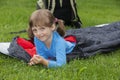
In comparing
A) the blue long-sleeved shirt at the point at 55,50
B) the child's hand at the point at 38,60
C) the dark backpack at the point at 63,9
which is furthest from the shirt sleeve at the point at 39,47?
the dark backpack at the point at 63,9

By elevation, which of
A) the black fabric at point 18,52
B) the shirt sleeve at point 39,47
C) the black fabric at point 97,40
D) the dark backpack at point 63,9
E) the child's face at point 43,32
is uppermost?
Answer: the child's face at point 43,32

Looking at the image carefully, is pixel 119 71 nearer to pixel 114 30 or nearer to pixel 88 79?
pixel 88 79

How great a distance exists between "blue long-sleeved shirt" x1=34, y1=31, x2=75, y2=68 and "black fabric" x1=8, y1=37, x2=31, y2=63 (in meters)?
0.16

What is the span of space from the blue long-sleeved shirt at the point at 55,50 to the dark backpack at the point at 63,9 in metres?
2.80

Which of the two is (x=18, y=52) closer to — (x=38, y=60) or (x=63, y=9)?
(x=38, y=60)

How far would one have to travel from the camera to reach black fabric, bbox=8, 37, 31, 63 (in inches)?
184

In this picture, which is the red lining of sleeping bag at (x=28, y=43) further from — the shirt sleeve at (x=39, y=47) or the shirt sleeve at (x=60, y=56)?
the shirt sleeve at (x=60, y=56)

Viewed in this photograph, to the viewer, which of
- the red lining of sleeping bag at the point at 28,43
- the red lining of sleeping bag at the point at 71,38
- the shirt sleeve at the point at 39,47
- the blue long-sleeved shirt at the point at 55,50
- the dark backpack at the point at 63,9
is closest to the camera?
the blue long-sleeved shirt at the point at 55,50

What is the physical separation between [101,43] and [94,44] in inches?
3.7

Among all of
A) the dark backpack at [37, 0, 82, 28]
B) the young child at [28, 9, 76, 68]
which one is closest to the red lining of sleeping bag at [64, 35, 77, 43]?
the young child at [28, 9, 76, 68]

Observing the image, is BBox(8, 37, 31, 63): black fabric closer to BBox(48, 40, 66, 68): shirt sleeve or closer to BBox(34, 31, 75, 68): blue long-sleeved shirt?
BBox(34, 31, 75, 68): blue long-sleeved shirt

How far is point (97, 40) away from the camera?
17.6 feet

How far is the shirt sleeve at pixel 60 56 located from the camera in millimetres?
4328

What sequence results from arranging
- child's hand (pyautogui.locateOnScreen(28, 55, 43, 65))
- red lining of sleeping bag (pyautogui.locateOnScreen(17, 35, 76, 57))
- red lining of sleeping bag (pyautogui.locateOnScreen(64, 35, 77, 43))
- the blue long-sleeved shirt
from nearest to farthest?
1. child's hand (pyautogui.locateOnScreen(28, 55, 43, 65))
2. the blue long-sleeved shirt
3. red lining of sleeping bag (pyautogui.locateOnScreen(17, 35, 76, 57))
4. red lining of sleeping bag (pyautogui.locateOnScreen(64, 35, 77, 43))
